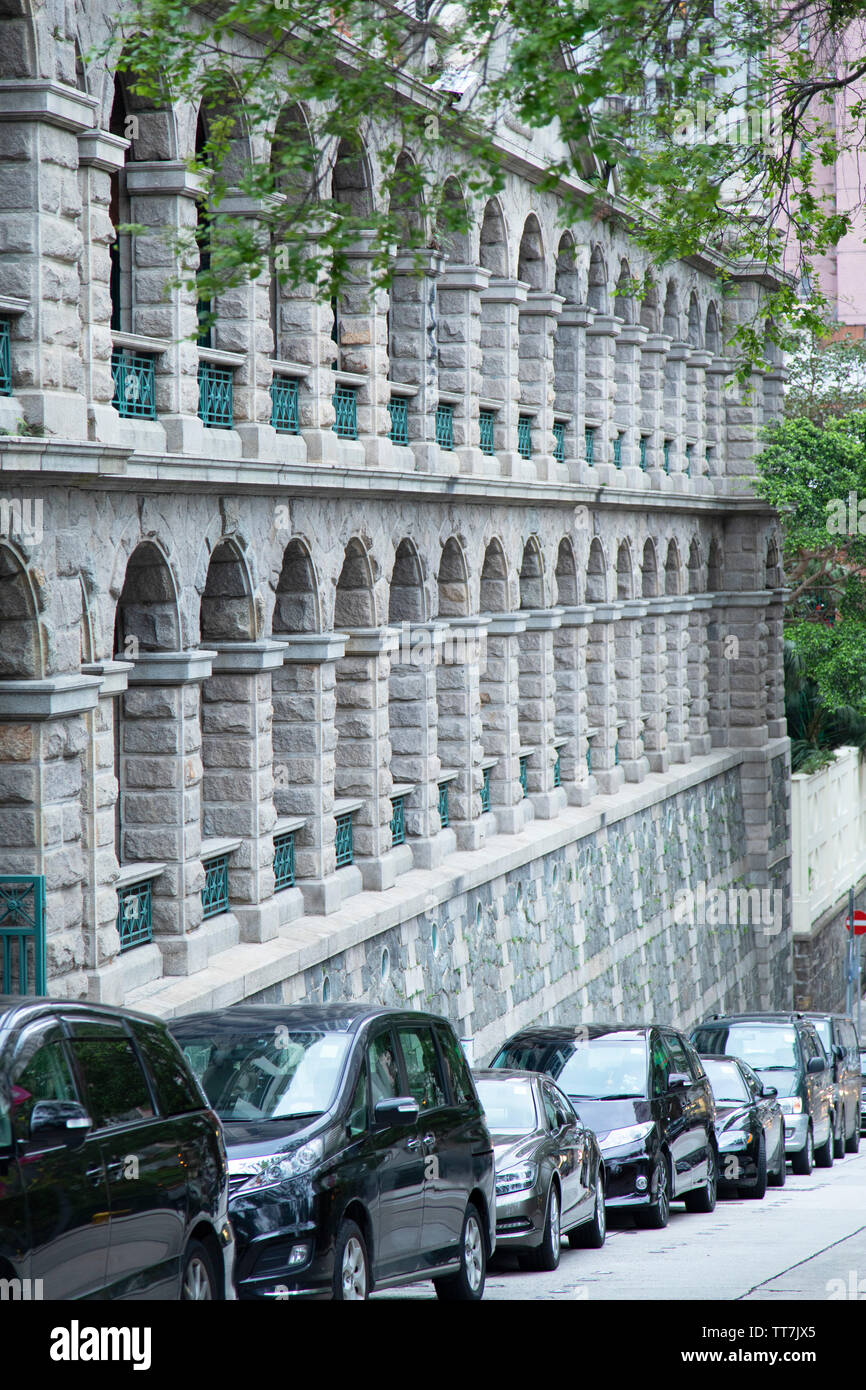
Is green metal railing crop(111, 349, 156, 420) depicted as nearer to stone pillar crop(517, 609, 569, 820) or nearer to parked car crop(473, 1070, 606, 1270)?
parked car crop(473, 1070, 606, 1270)

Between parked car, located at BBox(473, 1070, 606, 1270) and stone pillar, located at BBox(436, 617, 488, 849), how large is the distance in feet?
30.5

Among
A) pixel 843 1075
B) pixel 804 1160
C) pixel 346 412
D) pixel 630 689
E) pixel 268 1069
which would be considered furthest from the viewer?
pixel 630 689

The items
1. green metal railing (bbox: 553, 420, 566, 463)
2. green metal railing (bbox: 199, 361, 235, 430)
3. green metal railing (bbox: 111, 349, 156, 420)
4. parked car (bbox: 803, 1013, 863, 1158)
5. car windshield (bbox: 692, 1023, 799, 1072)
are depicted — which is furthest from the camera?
green metal railing (bbox: 553, 420, 566, 463)

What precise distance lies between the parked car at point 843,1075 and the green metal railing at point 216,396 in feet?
44.6

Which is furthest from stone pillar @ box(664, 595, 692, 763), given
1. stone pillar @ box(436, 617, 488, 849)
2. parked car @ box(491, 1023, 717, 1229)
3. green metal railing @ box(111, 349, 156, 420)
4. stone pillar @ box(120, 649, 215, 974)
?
green metal railing @ box(111, 349, 156, 420)

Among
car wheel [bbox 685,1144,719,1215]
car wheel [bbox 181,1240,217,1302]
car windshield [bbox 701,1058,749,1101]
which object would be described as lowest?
car wheel [bbox 685,1144,719,1215]

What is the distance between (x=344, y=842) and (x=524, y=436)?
8.61 metres

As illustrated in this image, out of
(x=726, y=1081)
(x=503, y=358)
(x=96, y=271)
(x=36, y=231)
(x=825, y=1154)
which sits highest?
(x=503, y=358)

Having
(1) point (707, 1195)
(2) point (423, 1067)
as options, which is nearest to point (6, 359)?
(2) point (423, 1067)

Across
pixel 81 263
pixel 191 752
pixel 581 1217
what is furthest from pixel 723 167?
pixel 581 1217

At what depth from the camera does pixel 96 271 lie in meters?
15.8

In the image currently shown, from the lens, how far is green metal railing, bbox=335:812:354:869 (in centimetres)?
2214

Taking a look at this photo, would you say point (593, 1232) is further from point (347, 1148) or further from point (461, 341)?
point (461, 341)

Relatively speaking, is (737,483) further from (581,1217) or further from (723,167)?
(581,1217)
